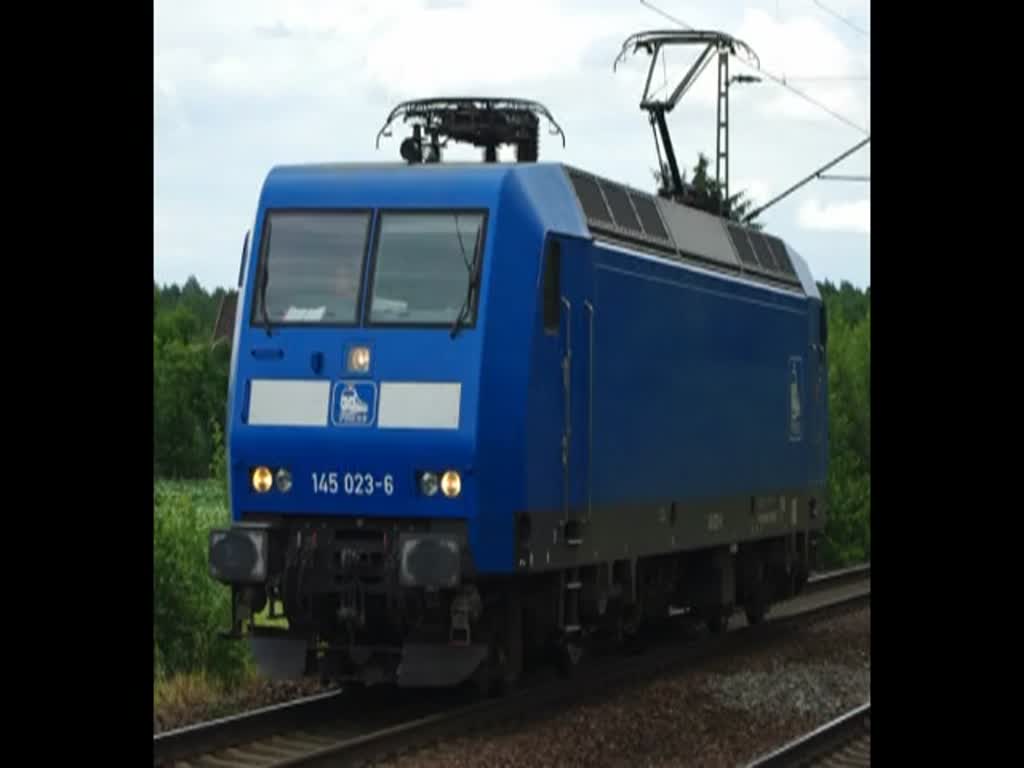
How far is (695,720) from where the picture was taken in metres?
13.4

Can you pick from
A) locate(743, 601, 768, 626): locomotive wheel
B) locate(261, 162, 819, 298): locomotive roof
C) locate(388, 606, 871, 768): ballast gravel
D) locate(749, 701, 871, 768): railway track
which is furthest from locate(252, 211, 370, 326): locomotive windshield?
locate(743, 601, 768, 626): locomotive wheel

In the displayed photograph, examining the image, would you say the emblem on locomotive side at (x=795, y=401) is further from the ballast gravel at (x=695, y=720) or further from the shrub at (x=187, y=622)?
the shrub at (x=187, y=622)

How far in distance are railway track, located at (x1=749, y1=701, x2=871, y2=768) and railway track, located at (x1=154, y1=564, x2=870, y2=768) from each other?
1.93 meters

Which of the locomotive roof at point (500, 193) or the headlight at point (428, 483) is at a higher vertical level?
the locomotive roof at point (500, 193)

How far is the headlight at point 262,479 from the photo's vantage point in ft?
41.8

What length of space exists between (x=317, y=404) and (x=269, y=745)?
6.97 ft

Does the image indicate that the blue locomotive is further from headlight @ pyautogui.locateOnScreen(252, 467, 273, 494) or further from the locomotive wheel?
the locomotive wheel

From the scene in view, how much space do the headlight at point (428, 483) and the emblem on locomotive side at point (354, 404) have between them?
1.57 ft

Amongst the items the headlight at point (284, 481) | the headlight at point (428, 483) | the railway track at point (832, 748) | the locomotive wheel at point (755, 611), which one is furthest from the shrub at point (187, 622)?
the locomotive wheel at point (755, 611)

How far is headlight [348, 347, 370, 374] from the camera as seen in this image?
1259 centimetres

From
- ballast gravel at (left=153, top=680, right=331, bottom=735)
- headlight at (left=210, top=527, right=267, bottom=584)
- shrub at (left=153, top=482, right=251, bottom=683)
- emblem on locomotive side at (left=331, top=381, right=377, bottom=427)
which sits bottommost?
ballast gravel at (left=153, top=680, right=331, bottom=735)

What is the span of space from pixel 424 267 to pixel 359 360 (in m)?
0.70
